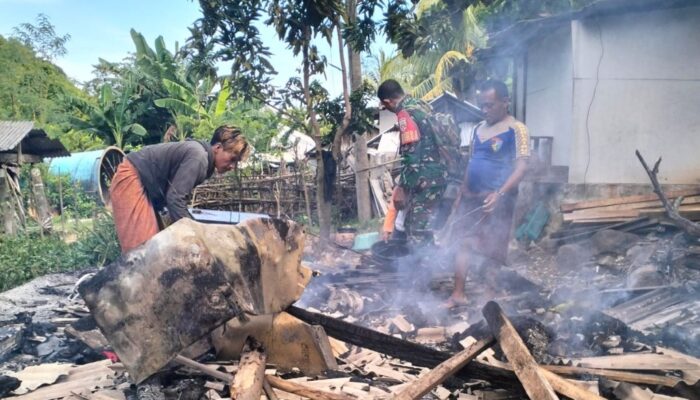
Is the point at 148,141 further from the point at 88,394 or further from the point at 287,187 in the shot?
the point at 88,394

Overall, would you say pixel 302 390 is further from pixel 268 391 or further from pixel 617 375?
pixel 617 375

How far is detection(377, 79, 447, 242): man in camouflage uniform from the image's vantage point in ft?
20.5

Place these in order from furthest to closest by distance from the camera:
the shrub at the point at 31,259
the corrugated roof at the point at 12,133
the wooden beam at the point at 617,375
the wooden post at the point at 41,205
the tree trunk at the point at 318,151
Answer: the corrugated roof at the point at 12,133
the wooden post at the point at 41,205
the shrub at the point at 31,259
the tree trunk at the point at 318,151
the wooden beam at the point at 617,375

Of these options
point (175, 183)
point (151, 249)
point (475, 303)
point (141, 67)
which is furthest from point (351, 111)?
point (141, 67)

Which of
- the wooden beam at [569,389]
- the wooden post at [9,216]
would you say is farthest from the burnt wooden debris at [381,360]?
the wooden post at [9,216]

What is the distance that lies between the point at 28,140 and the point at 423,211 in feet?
39.9


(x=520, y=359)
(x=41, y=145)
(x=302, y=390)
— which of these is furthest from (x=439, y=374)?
(x=41, y=145)

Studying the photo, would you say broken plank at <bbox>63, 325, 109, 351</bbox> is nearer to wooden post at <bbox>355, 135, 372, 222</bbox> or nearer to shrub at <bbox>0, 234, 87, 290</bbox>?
shrub at <bbox>0, 234, 87, 290</bbox>

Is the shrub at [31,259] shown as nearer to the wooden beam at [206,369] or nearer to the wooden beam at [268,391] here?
the wooden beam at [206,369]

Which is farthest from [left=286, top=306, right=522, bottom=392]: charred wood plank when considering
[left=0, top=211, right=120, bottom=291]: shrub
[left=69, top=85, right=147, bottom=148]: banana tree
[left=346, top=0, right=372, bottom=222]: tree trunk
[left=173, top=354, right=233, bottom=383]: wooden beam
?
[left=69, top=85, right=147, bottom=148]: banana tree

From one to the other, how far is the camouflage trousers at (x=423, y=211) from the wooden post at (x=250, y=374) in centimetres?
423

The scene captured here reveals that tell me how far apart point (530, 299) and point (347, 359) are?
2.40m

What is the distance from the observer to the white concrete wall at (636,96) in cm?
824

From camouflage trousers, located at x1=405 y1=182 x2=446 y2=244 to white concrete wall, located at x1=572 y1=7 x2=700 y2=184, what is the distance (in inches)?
137
